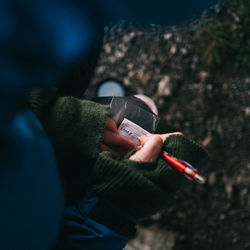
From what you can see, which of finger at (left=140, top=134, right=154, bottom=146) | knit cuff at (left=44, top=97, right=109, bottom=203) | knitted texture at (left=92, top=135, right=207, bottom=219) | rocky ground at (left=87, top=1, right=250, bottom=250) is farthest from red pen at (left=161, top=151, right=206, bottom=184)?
rocky ground at (left=87, top=1, right=250, bottom=250)

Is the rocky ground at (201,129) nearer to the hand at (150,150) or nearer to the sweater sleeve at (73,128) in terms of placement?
the hand at (150,150)

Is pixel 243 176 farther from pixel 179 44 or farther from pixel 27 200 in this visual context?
pixel 27 200

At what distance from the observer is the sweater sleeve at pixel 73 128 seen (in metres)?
0.82

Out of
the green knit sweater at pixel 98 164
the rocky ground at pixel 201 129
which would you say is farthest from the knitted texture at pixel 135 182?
the rocky ground at pixel 201 129

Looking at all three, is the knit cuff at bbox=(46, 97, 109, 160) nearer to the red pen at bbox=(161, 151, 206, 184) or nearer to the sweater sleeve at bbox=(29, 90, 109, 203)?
the sweater sleeve at bbox=(29, 90, 109, 203)

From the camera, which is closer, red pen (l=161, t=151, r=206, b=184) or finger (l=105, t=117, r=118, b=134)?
red pen (l=161, t=151, r=206, b=184)

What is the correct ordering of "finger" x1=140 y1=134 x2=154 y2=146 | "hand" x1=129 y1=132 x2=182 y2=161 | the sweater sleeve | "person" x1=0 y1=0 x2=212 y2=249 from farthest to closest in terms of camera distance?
"finger" x1=140 y1=134 x2=154 y2=146 < "hand" x1=129 y1=132 x2=182 y2=161 < the sweater sleeve < "person" x1=0 y1=0 x2=212 y2=249

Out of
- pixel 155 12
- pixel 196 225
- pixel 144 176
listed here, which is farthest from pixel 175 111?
pixel 155 12

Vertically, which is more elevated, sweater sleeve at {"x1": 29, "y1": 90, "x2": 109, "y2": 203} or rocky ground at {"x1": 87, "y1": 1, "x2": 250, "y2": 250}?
sweater sleeve at {"x1": 29, "y1": 90, "x2": 109, "y2": 203}

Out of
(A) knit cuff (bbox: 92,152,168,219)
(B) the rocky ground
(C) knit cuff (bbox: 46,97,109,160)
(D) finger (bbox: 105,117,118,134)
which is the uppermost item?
(C) knit cuff (bbox: 46,97,109,160)

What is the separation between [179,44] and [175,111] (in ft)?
1.47

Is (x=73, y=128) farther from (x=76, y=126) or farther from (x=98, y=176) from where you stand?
(x=98, y=176)

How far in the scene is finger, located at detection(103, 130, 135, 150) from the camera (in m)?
0.99

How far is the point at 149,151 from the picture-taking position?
0.95 m
